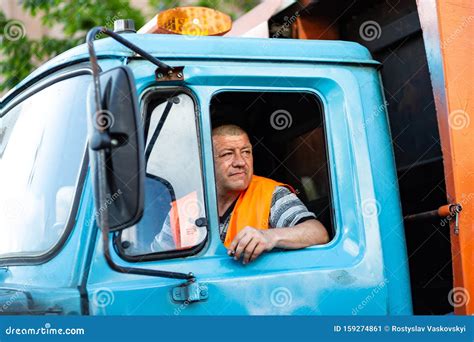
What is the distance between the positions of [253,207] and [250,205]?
0.01 meters

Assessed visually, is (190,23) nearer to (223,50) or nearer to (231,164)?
(223,50)

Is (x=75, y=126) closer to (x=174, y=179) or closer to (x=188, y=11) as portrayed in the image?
(x=174, y=179)

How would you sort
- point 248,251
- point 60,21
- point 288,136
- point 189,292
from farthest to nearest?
point 60,21 < point 288,136 < point 248,251 < point 189,292

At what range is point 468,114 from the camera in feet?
A: 9.62

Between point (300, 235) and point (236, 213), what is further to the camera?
point (236, 213)

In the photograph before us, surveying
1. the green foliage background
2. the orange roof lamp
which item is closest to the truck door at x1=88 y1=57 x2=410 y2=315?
the orange roof lamp

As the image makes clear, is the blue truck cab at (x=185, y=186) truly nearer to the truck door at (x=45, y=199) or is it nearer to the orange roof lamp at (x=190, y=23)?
the truck door at (x=45, y=199)

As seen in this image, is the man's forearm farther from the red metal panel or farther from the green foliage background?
the green foliage background

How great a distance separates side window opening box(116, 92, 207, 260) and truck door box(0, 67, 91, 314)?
0.75ft

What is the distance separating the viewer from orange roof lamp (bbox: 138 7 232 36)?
3.45 metres

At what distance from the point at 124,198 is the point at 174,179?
48 centimetres

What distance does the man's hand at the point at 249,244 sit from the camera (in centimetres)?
279

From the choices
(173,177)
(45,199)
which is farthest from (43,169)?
(173,177)

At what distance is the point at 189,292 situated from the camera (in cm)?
263
